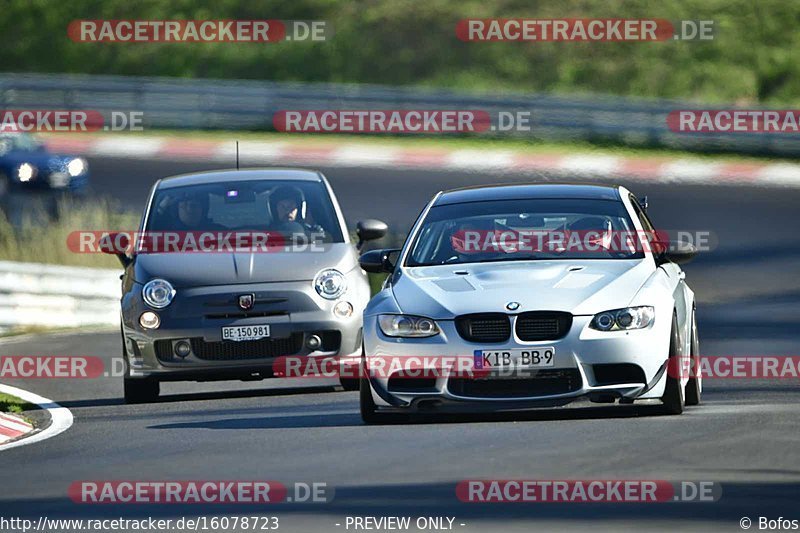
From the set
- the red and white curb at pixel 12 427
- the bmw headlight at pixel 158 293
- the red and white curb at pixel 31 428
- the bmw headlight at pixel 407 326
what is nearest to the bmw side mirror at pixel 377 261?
the bmw headlight at pixel 407 326

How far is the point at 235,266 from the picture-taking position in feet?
46.5

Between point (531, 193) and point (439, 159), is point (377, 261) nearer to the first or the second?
point (531, 193)

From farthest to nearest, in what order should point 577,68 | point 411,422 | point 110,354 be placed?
1. point 577,68
2. point 110,354
3. point 411,422

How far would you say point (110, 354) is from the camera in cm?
1908

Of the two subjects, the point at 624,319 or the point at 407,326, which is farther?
the point at 407,326

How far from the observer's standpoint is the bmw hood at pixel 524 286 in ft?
36.4

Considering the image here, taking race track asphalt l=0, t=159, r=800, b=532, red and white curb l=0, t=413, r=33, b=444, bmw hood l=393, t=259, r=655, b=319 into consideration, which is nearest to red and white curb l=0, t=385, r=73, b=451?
red and white curb l=0, t=413, r=33, b=444

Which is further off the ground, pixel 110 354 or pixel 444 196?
pixel 444 196

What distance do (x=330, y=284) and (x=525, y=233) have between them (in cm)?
230

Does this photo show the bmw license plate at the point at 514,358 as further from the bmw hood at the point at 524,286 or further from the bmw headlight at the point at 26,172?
the bmw headlight at the point at 26,172

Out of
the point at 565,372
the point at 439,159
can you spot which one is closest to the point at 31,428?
the point at 565,372

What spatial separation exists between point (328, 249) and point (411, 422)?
117 inches

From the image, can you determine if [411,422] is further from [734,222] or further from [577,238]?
[734,222]

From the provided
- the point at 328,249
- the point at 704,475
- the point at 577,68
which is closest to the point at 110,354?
the point at 328,249
